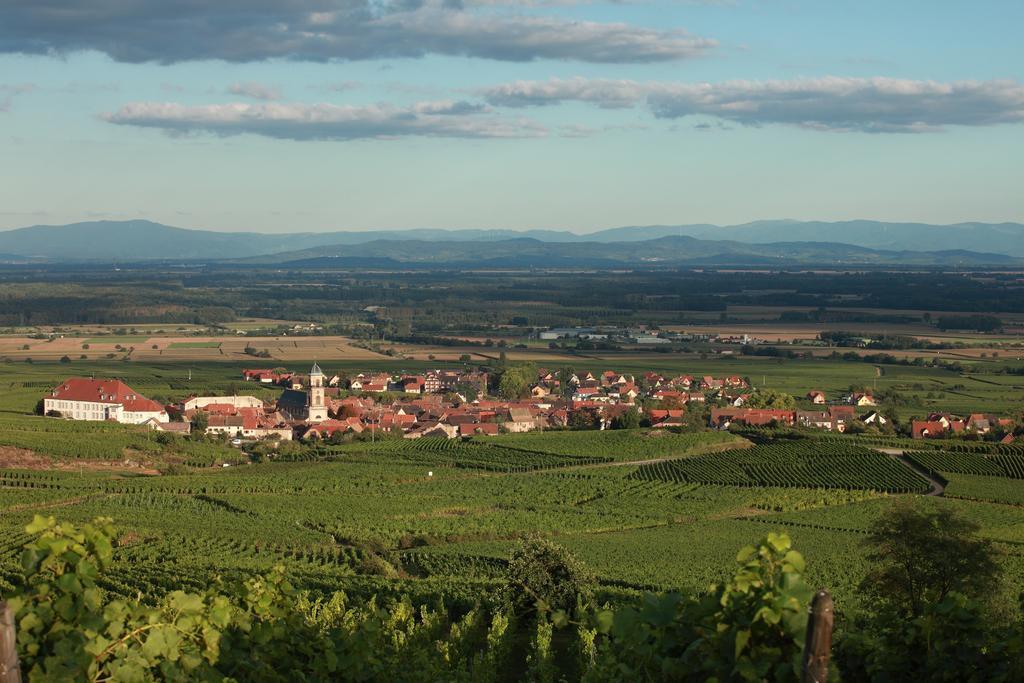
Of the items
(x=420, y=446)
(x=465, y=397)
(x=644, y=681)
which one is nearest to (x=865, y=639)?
(x=644, y=681)

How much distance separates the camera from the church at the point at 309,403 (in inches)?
2451

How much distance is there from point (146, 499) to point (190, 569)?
1450 cm

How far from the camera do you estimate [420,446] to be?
5506cm

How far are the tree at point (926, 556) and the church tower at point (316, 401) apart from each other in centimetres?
4392

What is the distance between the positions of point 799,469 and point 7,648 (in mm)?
44351

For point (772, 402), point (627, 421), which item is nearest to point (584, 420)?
point (627, 421)

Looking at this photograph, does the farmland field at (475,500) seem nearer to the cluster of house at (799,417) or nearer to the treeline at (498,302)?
the cluster of house at (799,417)

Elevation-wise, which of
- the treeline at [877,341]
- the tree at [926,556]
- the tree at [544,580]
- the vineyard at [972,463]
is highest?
the tree at [926,556]

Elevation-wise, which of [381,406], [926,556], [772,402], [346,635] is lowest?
[381,406]

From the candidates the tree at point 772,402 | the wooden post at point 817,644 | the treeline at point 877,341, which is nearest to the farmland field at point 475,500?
the tree at point 772,402

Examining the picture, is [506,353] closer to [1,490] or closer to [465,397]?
[465,397]

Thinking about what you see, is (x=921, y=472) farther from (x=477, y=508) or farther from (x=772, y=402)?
(x=772, y=402)

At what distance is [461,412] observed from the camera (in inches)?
2495

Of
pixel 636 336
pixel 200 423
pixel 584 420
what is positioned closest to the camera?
pixel 200 423
